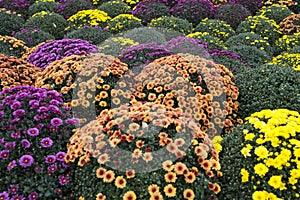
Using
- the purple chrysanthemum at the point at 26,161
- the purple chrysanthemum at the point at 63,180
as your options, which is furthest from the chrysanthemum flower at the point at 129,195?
the purple chrysanthemum at the point at 26,161

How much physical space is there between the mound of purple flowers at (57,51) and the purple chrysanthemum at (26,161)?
115 inches

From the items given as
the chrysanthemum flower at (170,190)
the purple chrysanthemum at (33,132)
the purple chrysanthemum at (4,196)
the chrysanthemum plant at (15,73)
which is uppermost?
the purple chrysanthemum at (33,132)

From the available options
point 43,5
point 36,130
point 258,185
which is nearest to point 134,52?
point 36,130

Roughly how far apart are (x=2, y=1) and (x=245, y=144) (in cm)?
992

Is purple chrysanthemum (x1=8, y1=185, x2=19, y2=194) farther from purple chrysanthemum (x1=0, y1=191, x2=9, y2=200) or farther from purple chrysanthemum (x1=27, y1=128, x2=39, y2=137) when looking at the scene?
purple chrysanthemum (x1=27, y1=128, x2=39, y2=137)

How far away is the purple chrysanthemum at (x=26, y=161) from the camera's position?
10.9 ft

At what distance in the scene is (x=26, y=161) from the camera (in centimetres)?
334

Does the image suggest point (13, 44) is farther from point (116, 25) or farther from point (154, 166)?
point (154, 166)

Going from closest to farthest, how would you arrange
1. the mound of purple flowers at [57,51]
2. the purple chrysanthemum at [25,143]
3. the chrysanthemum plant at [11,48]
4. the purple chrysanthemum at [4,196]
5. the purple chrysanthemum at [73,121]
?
the purple chrysanthemum at [4,196], the purple chrysanthemum at [25,143], the purple chrysanthemum at [73,121], the mound of purple flowers at [57,51], the chrysanthemum plant at [11,48]

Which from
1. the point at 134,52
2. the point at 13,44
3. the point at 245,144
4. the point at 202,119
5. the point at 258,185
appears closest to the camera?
the point at 258,185

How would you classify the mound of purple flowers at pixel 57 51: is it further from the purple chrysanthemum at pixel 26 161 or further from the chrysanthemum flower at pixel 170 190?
the chrysanthemum flower at pixel 170 190

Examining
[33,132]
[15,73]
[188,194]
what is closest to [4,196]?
[33,132]

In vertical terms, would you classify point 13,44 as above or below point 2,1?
above

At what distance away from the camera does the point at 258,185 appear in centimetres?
344
